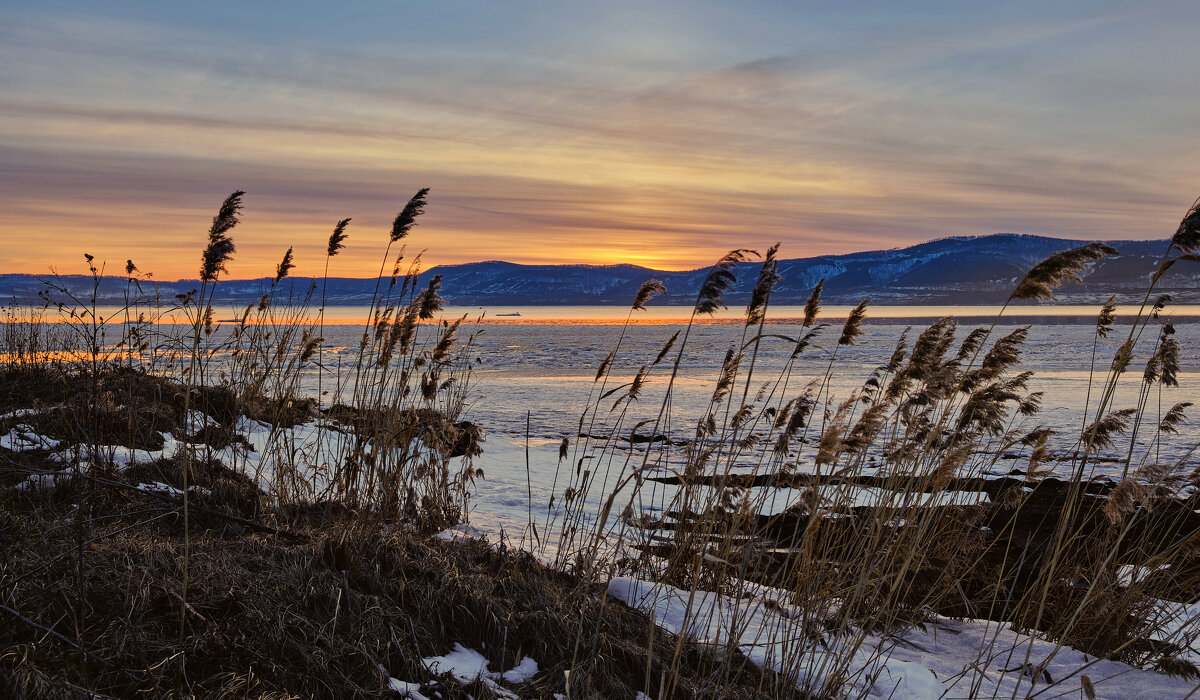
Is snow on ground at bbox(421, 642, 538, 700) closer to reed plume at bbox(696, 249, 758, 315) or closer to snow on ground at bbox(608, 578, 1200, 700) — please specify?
snow on ground at bbox(608, 578, 1200, 700)

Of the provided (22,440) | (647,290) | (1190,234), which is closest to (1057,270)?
(1190,234)

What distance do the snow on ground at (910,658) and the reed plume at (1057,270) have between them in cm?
163

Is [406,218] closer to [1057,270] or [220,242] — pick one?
[220,242]

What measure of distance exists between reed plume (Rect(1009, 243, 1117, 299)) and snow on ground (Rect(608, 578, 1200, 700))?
1.63m

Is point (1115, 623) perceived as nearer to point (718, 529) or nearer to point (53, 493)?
point (718, 529)

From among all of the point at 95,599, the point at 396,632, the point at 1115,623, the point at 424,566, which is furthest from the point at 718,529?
the point at 95,599

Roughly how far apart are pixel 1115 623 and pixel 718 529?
3101 millimetres

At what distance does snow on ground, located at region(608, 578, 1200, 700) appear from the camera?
365 centimetres

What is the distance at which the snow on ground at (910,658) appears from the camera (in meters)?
3.65

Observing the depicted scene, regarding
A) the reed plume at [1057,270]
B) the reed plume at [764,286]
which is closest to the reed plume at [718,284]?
the reed plume at [764,286]

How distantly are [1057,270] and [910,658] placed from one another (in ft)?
8.59

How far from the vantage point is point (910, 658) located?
453 centimetres

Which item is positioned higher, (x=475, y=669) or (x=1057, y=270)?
(x=1057, y=270)

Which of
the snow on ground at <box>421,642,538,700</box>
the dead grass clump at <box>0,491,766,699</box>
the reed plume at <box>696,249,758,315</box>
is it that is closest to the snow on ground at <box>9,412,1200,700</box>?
the snow on ground at <box>421,642,538,700</box>
